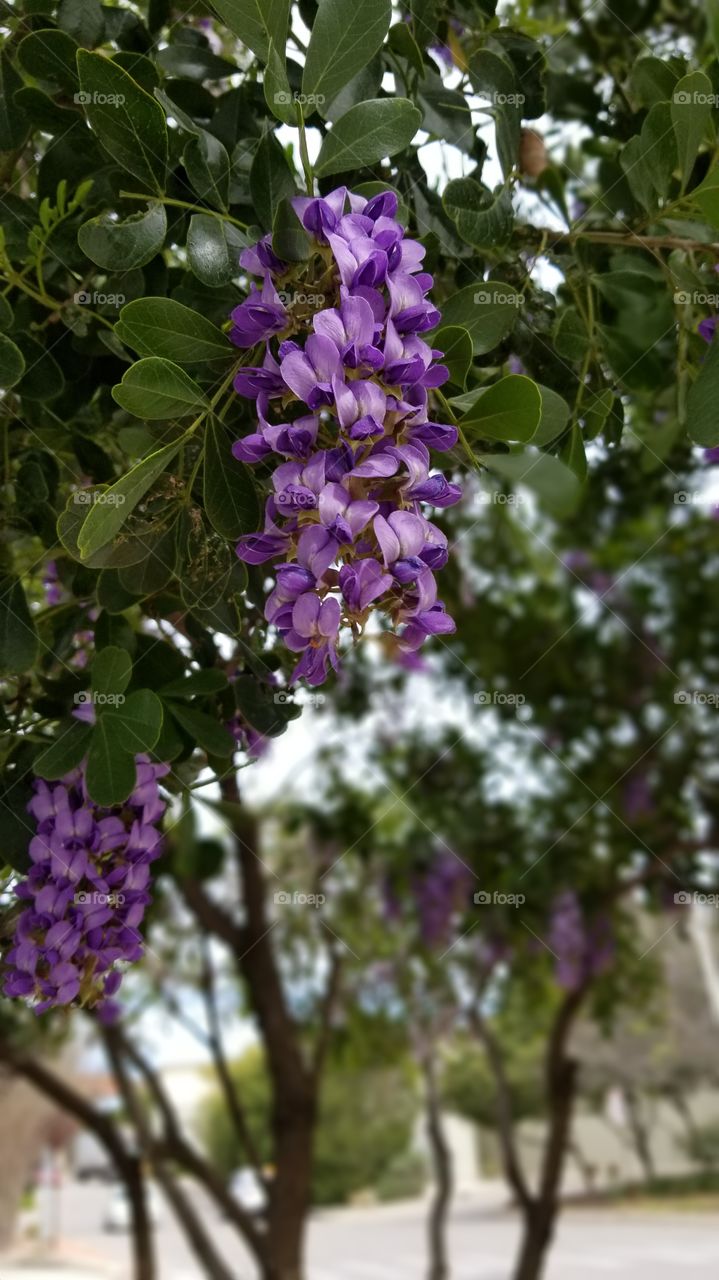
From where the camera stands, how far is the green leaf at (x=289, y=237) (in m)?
0.45

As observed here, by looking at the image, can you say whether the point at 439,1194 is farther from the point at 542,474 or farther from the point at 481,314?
the point at 481,314

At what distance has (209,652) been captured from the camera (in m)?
0.62

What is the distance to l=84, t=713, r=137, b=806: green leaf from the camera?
525 millimetres

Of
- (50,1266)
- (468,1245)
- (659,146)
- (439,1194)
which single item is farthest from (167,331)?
(468,1245)

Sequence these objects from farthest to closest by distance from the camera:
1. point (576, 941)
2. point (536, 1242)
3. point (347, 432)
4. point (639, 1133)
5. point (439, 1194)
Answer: point (639, 1133)
point (439, 1194)
point (576, 941)
point (536, 1242)
point (347, 432)

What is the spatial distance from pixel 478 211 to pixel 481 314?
0.05 metres

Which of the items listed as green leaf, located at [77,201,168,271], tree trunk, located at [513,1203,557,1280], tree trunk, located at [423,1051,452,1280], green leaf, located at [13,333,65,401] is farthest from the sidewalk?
green leaf, located at [77,201,168,271]

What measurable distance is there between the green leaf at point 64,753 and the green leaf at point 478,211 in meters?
0.27

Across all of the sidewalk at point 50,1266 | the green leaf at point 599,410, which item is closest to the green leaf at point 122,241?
the green leaf at point 599,410

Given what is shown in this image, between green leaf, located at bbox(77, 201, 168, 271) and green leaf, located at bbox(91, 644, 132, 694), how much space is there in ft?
0.52

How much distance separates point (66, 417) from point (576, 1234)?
11.2m

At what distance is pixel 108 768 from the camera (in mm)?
529

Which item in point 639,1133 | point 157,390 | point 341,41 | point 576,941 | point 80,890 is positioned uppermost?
point 341,41

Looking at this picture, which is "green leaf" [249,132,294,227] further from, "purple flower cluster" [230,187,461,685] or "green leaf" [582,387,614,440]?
"green leaf" [582,387,614,440]
